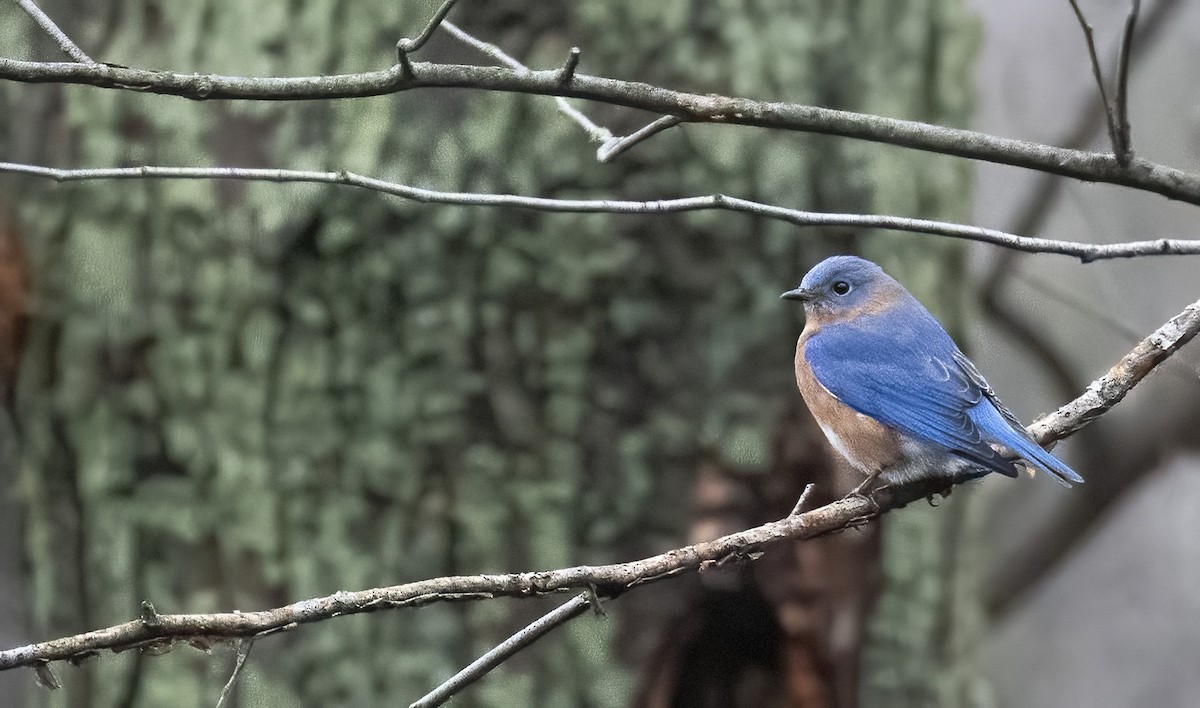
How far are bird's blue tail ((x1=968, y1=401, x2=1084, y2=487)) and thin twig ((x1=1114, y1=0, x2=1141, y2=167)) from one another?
0.39 meters

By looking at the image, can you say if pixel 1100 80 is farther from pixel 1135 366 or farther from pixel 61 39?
pixel 61 39

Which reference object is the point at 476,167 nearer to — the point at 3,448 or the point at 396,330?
the point at 396,330

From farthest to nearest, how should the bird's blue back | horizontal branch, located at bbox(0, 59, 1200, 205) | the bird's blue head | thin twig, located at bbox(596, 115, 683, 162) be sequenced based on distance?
the bird's blue head → the bird's blue back → thin twig, located at bbox(596, 115, 683, 162) → horizontal branch, located at bbox(0, 59, 1200, 205)

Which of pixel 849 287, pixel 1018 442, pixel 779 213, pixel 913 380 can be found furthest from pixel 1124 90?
pixel 849 287

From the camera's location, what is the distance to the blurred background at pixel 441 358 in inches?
105

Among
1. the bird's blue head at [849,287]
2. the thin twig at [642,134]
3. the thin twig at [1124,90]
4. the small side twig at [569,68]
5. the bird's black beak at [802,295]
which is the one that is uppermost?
the bird's black beak at [802,295]

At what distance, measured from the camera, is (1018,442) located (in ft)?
5.57

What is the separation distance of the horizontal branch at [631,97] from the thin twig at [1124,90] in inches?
0.8

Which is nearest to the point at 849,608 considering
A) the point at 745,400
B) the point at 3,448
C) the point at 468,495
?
the point at 745,400

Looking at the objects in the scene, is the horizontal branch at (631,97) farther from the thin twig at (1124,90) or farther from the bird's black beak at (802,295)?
the bird's black beak at (802,295)

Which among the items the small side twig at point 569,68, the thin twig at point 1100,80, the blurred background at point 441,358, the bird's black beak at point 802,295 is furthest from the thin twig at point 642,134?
the blurred background at point 441,358

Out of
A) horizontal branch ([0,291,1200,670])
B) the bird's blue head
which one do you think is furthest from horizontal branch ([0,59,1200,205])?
the bird's blue head

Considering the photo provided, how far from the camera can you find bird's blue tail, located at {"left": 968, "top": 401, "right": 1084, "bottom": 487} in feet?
5.03

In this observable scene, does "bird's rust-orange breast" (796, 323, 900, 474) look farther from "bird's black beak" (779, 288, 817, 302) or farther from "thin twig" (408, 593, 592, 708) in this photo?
"thin twig" (408, 593, 592, 708)
